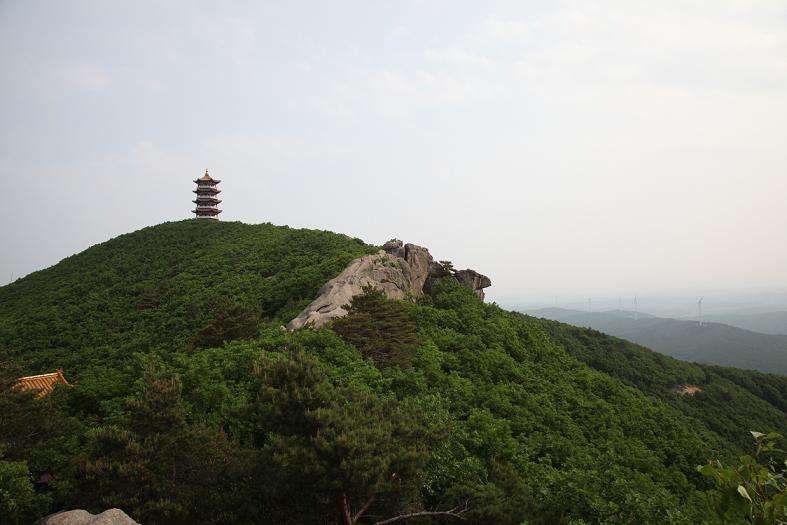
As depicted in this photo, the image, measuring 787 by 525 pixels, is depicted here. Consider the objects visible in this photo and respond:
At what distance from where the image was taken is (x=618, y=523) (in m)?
9.67

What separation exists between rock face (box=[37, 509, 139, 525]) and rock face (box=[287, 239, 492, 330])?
460 inches

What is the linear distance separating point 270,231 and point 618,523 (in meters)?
46.8

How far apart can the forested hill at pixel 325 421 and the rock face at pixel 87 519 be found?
2.18 ft

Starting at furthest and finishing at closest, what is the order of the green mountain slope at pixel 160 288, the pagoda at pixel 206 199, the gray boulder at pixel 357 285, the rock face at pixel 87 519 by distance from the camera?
the pagoda at pixel 206 199 → the green mountain slope at pixel 160 288 → the gray boulder at pixel 357 285 → the rock face at pixel 87 519

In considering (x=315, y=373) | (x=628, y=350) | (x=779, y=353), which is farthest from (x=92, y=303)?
(x=779, y=353)

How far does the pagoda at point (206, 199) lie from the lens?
6262cm

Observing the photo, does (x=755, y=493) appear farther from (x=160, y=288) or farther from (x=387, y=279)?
(x=160, y=288)

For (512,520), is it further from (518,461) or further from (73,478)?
(73,478)

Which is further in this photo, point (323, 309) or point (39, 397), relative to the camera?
point (323, 309)

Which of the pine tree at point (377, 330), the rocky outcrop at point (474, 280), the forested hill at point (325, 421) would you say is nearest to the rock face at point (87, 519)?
the forested hill at point (325, 421)

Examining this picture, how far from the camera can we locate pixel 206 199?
62.8 m

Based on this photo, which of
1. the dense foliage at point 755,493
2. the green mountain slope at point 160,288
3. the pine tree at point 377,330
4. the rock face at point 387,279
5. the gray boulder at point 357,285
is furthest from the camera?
the green mountain slope at point 160,288

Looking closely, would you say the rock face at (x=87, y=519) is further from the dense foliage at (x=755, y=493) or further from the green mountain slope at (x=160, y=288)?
the green mountain slope at (x=160, y=288)

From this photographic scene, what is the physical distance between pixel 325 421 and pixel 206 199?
203 ft
